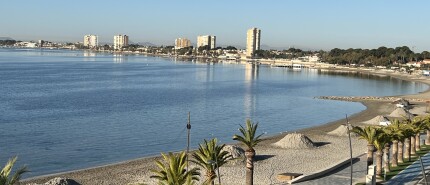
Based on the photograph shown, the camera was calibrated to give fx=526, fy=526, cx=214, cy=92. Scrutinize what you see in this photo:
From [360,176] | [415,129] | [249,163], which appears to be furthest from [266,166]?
[249,163]

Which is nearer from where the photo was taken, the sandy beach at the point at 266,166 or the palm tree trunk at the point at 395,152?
the sandy beach at the point at 266,166

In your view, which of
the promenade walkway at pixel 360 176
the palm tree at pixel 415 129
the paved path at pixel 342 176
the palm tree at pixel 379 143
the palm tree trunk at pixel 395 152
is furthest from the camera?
the palm tree at pixel 415 129

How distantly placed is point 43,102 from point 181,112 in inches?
765

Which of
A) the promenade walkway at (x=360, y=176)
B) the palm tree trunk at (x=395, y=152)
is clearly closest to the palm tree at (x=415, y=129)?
A: the palm tree trunk at (x=395, y=152)

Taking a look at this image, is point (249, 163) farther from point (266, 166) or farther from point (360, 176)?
point (266, 166)

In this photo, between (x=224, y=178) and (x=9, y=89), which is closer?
(x=224, y=178)

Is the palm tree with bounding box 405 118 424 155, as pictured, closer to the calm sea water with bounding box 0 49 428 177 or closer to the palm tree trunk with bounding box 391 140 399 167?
the palm tree trunk with bounding box 391 140 399 167

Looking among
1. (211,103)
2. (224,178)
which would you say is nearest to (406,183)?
(224,178)

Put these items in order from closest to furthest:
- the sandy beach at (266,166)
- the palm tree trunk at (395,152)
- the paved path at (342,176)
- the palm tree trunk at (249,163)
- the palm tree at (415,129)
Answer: the palm tree trunk at (249,163) < the paved path at (342,176) < the sandy beach at (266,166) < the palm tree trunk at (395,152) < the palm tree at (415,129)

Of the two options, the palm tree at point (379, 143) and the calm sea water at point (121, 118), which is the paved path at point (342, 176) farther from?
the calm sea water at point (121, 118)

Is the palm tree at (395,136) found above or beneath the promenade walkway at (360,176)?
above

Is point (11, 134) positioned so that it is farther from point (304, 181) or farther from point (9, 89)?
point (9, 89)

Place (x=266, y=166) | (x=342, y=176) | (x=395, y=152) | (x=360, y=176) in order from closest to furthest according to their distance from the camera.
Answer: (x=342, y=176)
(x=360, y=176)
(x=395, y=152)
(x=266, y=166)

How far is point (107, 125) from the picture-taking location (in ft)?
168
